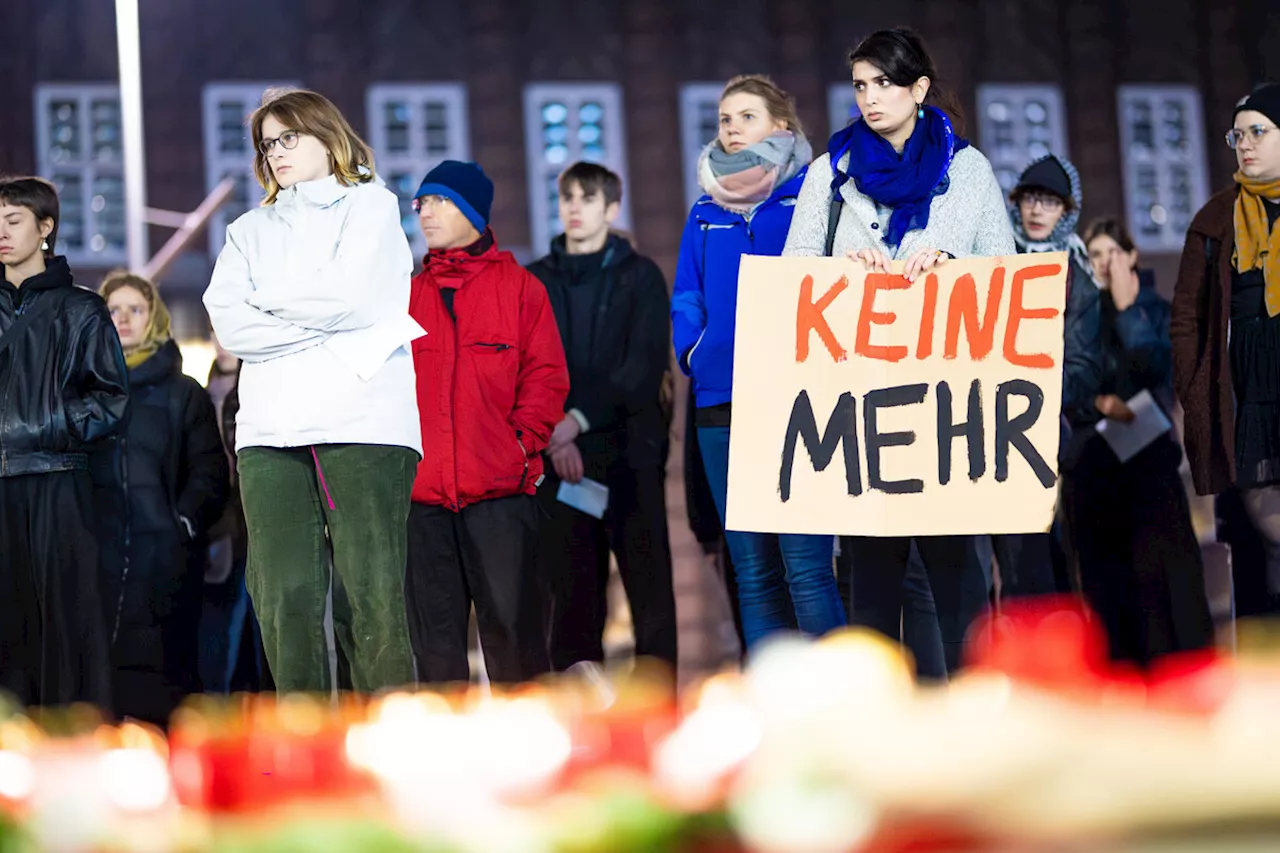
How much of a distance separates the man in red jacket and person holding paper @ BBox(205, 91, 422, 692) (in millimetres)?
639

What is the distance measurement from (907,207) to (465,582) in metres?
1.62

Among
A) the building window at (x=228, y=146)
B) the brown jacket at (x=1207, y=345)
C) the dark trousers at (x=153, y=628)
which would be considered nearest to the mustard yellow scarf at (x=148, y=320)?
the dark trousers at (x=153, y=628)

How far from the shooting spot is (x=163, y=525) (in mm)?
5965

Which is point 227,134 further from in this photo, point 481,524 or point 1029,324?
point 1029,324

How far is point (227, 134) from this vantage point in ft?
49.4

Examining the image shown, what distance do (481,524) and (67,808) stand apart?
3.68 m

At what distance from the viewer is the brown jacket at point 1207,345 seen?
16.8ft

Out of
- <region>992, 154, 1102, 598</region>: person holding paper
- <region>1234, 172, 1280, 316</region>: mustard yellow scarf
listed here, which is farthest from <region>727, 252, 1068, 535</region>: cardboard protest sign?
<region>992, 154, 1102, 598</region>: person holding paper

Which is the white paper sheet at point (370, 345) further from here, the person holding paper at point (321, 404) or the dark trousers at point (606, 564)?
the dark trousers at point (606, 564)

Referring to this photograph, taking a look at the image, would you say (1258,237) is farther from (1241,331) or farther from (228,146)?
(228,146)

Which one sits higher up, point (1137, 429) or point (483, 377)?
point (483, 377)

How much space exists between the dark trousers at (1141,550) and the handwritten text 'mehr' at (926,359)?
2266 mm

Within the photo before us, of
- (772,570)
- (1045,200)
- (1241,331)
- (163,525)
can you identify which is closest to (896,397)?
(772,570)

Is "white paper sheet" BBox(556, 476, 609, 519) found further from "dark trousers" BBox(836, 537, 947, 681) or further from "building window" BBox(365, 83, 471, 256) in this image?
"building window" BBox(365, 83, 471, 256)
